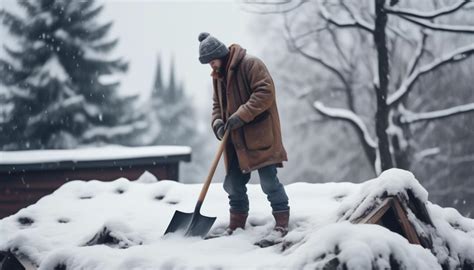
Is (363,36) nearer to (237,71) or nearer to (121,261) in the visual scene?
(237,71)

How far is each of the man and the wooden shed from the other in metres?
4.94

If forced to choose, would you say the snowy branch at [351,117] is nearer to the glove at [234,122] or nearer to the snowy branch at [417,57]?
the snowy branch at [417,57]

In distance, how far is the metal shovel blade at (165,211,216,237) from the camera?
4599mm

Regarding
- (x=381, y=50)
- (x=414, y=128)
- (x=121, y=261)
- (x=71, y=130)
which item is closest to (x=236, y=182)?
(x=121, y=261)

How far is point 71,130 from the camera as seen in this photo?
19438 millimetres

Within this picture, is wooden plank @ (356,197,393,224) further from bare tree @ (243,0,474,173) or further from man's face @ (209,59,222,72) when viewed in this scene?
bare tree @ (243,0,474,173)

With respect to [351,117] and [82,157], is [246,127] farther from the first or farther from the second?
[351,117]

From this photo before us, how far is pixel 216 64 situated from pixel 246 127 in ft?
2.05

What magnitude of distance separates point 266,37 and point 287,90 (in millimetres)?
2456

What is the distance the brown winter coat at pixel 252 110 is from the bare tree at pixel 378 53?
6684 mm

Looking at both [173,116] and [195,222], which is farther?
[173,116]

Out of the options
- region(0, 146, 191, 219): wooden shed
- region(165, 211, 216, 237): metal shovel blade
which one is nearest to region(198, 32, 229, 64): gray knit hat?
region(165, 211, 216, 237): metal shovel blade

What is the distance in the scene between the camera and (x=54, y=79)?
19.3 m

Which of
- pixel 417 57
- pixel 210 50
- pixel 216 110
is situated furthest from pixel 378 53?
pixel 210 50
